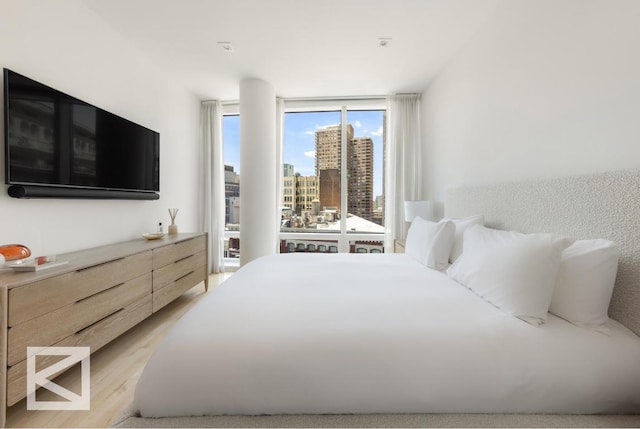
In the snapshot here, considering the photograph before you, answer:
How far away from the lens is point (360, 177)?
404 cm

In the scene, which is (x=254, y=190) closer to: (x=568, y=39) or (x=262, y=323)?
(x=262, y=323)

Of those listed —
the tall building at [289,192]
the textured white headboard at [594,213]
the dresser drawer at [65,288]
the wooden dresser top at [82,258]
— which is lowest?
the dresser drawer at [65,288]

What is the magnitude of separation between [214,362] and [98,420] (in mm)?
1005

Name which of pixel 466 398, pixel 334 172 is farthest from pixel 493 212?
pixel 334 172

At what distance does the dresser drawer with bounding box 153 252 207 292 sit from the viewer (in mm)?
2295

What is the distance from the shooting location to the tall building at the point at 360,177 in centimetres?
402

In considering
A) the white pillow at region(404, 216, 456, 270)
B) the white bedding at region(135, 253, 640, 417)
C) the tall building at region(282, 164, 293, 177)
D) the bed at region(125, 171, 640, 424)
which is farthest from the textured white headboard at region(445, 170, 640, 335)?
the tall building at region(282, 164, 293, 177)

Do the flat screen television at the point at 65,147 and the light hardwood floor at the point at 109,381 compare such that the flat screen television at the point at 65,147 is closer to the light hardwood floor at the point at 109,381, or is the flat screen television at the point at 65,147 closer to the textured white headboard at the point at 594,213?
Result: the light hardwood floor at the point at 109,381

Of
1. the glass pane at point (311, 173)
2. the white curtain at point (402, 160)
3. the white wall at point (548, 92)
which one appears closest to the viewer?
the white wall at point (548, 92)

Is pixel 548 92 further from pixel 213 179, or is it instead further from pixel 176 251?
pixel 213 179

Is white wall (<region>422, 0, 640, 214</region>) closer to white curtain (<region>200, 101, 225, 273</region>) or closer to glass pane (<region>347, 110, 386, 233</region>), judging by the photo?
glass pane (<region>347, 110, 386, 233</region>)

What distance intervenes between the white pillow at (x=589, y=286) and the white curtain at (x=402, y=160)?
8.66 ft

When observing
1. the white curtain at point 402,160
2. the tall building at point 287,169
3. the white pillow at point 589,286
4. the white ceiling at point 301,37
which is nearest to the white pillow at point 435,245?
the white pillow at point 589,286

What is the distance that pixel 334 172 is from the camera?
4.09m
